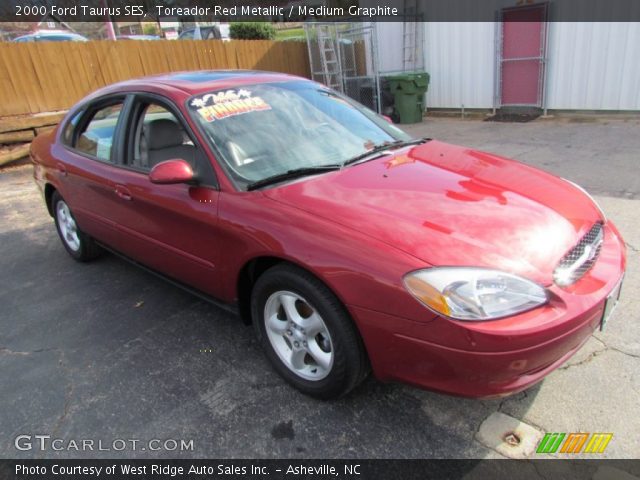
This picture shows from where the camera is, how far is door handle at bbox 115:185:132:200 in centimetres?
326

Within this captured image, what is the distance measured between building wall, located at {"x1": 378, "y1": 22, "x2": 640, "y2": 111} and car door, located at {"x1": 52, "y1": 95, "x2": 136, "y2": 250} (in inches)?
359

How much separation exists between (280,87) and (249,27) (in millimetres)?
20920

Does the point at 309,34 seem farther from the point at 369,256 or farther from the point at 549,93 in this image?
the point at 369,256

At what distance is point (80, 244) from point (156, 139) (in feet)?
5.69

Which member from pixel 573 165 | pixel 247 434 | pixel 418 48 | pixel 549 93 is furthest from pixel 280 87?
pixel 418 48

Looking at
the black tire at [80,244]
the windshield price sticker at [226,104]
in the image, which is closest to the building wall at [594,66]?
the windshield price sticker at [226,104]

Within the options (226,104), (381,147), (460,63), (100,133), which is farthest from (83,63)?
(381,147)

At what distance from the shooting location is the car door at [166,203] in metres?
2.73

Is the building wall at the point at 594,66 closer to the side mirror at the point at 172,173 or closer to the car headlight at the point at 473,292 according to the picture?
the car headlight at the point at 473,292

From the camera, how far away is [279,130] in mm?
2941

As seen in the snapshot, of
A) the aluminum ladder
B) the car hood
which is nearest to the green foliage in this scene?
the aluminum ladder

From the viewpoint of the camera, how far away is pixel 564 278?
6.71ft

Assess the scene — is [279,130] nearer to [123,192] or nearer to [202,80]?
[202,80]

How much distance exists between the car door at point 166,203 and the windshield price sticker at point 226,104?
148mm
